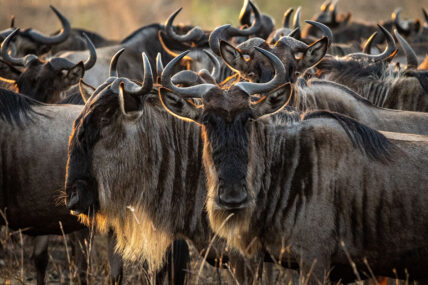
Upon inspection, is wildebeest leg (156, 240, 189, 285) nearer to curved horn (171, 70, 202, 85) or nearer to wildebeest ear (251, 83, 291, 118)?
curved horn (171, 70, 202, 85)

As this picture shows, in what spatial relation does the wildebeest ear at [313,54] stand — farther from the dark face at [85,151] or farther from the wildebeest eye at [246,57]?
the dark face at [85,151]

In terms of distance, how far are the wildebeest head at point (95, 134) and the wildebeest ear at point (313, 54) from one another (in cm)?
212

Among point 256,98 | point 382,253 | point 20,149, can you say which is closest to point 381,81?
point 256,98

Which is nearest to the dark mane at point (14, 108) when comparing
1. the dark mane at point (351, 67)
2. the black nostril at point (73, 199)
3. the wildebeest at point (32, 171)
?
the wildebeest at point (32, 171)

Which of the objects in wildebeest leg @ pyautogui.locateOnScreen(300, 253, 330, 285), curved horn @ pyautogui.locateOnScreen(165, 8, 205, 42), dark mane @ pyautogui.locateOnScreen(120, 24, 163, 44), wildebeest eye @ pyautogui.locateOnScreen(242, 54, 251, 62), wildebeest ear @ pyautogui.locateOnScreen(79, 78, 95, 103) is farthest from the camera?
dark mane @ pyautogui.locateOnScreen(120, 24, 163, 44)

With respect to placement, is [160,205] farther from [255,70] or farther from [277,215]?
[255,70]

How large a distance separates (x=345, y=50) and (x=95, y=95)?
18.2 feet

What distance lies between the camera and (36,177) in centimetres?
574

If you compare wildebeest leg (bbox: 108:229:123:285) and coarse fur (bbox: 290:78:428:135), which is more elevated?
coarse fur (bbox: 290:78:428:135)

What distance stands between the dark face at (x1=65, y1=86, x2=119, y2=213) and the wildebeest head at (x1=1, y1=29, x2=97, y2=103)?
2863mm

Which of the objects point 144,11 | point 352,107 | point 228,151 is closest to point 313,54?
point 352,107

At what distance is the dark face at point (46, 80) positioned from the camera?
23.7 ft

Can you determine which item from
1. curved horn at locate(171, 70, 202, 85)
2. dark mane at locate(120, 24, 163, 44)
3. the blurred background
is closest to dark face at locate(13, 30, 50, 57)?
dark mane at locate(120, 24, 163, 44)

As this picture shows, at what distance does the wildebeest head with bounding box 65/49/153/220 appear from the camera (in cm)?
441
